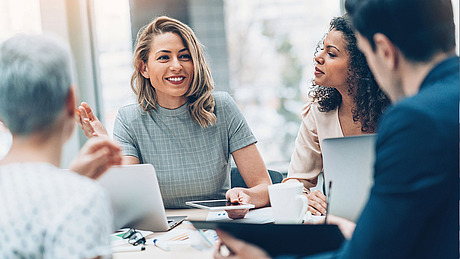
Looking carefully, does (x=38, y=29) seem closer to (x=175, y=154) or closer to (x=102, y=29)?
(x=102, y=29)

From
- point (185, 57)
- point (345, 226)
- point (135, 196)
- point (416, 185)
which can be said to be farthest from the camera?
point (185, 57)

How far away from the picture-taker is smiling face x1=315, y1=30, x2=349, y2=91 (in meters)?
2.09

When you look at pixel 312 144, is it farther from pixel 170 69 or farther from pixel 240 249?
pixel 240 249

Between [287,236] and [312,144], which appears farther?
[312,144]

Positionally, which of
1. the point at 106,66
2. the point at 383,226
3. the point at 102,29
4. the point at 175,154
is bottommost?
the point at 175,154

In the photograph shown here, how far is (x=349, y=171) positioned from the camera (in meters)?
1.37

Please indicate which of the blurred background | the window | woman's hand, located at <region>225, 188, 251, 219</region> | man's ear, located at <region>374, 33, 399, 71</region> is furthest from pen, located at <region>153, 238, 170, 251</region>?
the window

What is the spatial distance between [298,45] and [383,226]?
292 cm

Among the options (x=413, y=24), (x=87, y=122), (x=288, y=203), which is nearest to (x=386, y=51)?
(x=413, y=24)

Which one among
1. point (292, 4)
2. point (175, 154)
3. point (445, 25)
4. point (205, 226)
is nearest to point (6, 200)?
point (205, 226)

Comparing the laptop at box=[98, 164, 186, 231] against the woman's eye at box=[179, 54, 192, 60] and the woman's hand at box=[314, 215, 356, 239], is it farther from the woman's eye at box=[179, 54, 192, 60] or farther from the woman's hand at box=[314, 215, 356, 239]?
the woman's eye at box=[179, 54, 192, 60]

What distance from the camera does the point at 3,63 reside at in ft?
2.87

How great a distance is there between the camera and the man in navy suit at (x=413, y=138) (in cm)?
79

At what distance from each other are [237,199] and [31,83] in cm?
100
